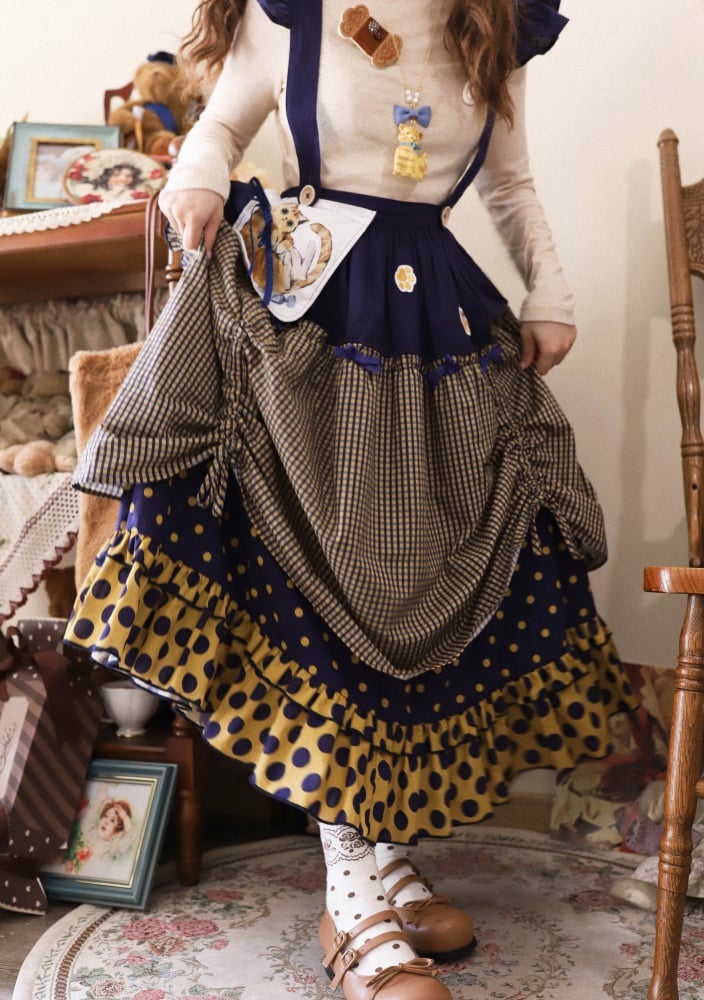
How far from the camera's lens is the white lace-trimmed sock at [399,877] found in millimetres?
980

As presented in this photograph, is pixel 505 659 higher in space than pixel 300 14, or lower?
lower

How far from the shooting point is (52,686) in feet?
3.74

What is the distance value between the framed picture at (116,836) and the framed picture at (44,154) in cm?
87

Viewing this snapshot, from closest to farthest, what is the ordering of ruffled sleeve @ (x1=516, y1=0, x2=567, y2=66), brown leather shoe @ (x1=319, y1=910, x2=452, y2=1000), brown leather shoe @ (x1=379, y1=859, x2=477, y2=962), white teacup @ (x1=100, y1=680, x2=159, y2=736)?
brown leather shoe @ (x1=319, y1=910, x2=452, y2=1000)
brown leather shoe @ (x1=379, y1=859, x2=477, y2=962)
ruffled sleeve @ (x1=516, y1=0, x2=567, y2=66)
white teacup @ (x1=100, y1=680, x2=159, y2=736)

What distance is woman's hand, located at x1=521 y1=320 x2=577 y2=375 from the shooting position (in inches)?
42.6

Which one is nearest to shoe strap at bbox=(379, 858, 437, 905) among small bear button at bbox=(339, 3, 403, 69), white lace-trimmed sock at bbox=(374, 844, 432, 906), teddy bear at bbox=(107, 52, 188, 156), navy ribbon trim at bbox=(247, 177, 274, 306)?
white lace-trimmed sock at bbox=(374, 844, 432, 906)

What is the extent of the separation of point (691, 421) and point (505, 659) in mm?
368

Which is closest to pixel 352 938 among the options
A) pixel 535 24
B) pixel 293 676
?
pixel 293 676

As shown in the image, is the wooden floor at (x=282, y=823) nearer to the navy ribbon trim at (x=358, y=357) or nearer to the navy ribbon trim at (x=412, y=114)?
the navy ribbon trim at (x=358, y=357)

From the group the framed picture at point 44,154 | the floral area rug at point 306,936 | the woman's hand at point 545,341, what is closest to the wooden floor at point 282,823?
the floral area rug at point 306,936

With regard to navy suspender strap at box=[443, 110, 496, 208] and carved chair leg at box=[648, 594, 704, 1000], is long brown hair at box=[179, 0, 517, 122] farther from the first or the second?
carved chair leg at box=[648, 594, 704, 1000]

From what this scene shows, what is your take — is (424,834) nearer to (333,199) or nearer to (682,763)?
(682,763)

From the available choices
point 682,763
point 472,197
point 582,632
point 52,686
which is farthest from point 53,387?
point 682,763

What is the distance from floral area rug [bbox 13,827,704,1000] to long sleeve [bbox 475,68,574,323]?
0.67m
